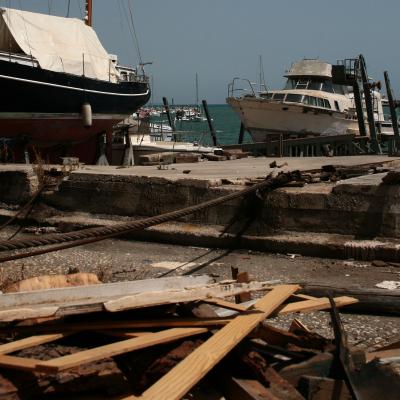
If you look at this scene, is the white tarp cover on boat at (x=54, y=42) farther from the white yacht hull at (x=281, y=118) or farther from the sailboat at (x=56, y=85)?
the white yacht hull at (x=281, y=118)

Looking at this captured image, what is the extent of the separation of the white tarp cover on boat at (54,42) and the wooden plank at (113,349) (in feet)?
65.3

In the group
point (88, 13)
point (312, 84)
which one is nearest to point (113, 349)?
point (88, 13)

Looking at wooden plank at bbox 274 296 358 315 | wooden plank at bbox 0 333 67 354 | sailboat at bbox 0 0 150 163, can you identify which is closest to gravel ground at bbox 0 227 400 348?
wooden plank at bbox 274 296 358 315

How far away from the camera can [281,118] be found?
3419 centimetres

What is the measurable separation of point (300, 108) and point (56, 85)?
16091 mm

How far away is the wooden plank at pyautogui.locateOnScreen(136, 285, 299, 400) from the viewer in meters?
2.78

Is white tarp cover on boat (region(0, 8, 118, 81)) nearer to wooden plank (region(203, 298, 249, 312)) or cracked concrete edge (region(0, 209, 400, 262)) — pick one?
cracked concrete edge (region(0, 209, 400, 262))

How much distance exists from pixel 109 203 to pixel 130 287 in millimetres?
4984

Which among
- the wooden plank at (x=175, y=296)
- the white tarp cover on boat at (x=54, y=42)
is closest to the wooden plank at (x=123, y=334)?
the wooden plank at (x=175, y=296)

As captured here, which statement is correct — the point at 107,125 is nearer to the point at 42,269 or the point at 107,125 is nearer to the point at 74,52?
the point at 74,52

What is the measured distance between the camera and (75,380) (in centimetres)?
281

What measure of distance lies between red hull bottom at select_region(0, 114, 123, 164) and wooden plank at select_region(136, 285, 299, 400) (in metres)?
16.1

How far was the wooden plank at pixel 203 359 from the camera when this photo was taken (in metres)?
2.78

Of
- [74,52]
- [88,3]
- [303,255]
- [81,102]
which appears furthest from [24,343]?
[88,3]
